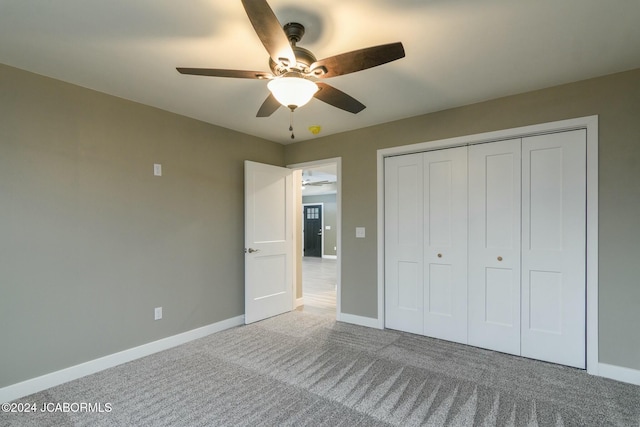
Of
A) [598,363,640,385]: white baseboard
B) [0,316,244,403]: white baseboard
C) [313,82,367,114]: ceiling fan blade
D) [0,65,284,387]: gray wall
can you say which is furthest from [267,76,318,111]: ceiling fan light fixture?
[598,363,640,385]: white baseboard

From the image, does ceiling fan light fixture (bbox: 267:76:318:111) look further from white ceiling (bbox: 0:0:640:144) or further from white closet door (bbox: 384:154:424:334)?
white closet door (bbox: 384:154:424:334)

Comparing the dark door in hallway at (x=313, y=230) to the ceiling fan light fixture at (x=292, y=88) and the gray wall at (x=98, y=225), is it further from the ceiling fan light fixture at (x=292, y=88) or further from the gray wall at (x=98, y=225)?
the ceiling fan light fixture at (x=292, y=88)

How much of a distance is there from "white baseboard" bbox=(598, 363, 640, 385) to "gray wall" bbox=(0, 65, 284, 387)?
3.65 m

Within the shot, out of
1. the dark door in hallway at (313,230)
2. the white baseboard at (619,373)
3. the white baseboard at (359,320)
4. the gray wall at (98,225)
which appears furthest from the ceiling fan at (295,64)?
the dark door in hallway at (313,230)

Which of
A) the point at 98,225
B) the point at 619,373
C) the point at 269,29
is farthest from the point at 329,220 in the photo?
the point at 269,29

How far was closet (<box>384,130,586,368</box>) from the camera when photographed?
9.09 feet

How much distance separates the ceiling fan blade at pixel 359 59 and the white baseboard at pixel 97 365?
295 cm

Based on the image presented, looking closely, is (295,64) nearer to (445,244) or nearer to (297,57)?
Answer: (297,57)

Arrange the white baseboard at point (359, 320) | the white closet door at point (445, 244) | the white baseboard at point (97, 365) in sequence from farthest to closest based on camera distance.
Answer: the white baseboard at point (359, 320) < the white closet door at point (445, 244) < the white baseboard at point (97, 365)

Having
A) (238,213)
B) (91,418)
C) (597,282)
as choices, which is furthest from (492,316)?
(91,418)

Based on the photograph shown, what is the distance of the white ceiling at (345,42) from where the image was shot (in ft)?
5.73

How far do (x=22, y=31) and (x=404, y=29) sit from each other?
233 cm

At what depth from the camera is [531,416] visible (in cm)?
208

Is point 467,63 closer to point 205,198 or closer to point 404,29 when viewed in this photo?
point 404,29
